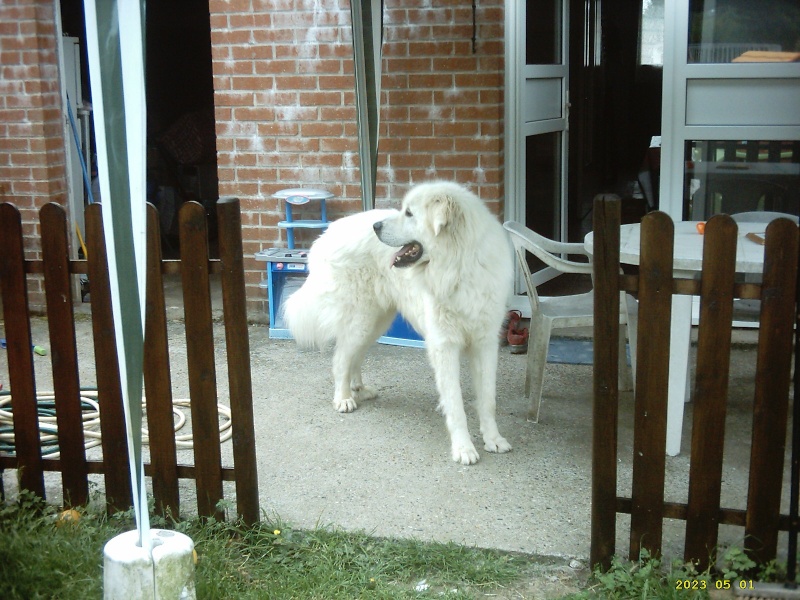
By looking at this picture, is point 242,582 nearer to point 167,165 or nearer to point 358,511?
point 358,511

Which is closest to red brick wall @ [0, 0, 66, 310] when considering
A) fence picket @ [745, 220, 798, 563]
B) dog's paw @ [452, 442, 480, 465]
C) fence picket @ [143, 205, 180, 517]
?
fence picket @ [143, 205, 180, 517]

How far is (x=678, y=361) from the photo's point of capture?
398 centimetres

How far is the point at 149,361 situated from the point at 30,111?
4.27m

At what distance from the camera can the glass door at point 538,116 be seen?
616 cm

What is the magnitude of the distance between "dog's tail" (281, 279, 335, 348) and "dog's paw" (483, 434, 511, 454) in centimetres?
112

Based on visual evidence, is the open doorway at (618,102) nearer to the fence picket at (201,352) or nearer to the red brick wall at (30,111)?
the red brick wall at (30,111)

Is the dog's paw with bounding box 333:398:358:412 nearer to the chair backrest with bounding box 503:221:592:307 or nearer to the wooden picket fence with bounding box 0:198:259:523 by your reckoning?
the chair backrest with bounding box 503:221:592:307

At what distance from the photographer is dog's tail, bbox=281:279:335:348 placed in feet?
16.0

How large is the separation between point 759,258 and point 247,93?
4.12m

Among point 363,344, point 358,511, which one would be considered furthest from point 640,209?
point 358,511

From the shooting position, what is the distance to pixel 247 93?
6.46 metres

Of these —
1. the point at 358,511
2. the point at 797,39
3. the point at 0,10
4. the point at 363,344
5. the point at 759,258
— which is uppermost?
the point at 0,10

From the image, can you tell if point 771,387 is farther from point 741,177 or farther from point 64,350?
point 741,177

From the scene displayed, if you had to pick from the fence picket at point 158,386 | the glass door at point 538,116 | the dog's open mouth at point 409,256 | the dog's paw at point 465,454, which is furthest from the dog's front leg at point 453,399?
the glass door at point 538,116
